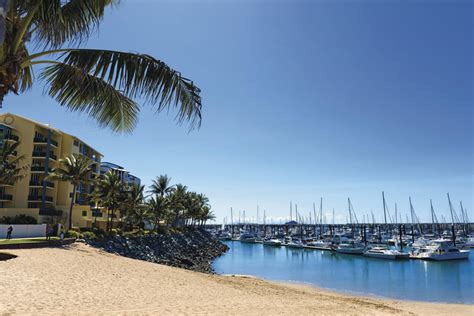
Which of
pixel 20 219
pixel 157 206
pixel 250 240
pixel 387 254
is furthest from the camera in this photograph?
pixel 250 240

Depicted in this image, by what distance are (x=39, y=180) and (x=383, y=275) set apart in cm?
5232

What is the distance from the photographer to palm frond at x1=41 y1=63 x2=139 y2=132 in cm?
647

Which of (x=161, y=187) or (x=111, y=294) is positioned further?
(x=161, y=187)

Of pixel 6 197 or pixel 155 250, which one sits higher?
pixel 6 197

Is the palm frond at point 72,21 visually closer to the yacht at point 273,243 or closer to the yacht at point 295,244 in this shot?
the yacht at point 295,244

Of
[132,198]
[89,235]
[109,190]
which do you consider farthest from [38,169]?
[89,235]

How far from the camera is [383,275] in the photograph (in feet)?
152

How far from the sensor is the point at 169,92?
6125mm

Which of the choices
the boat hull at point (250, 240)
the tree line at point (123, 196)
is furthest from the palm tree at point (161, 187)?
the boat hull at point (250, 240)

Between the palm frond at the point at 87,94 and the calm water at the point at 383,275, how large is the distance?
114 ft

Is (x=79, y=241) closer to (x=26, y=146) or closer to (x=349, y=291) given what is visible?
(x=26, y=146)

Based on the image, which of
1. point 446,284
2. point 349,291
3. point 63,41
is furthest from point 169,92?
point 446,284

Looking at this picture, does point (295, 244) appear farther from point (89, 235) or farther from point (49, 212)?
point (49, 212)

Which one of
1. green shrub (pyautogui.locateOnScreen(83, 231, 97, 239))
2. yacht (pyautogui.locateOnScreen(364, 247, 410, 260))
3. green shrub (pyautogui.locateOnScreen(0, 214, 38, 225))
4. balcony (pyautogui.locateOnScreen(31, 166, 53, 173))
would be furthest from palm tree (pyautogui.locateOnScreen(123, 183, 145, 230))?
yacht (pyautogui.locateOnScreen(364, 247, 410, 260))
